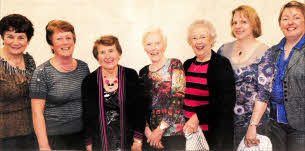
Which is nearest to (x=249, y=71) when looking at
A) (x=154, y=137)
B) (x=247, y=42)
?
(x=247, y=42)

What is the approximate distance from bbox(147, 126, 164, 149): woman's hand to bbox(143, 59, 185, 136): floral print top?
0.13ft

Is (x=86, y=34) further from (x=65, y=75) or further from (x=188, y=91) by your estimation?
(x=188, y=91)

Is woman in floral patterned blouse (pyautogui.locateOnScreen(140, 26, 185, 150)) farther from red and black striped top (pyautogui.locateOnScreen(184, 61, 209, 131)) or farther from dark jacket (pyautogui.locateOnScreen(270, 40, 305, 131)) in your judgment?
dark jacket (pyautogui.locateOnScreen(270, 40, 305, 131))

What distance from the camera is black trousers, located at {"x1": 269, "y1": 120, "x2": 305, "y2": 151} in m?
2.05

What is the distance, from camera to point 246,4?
7.15ft

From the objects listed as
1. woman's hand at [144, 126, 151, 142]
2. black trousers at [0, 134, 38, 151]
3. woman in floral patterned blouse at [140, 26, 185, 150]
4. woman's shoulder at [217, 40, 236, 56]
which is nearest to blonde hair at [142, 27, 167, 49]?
woman in floral patterned blouse at [140, 26, 185, 150]

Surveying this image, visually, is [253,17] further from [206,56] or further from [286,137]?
[286,137]

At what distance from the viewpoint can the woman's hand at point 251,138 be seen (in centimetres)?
Result: 216

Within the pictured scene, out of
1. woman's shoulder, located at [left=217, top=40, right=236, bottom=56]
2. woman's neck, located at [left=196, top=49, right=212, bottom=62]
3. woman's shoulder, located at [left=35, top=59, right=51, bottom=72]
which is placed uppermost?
woman's shoulder, located at [left=217, top=40, right=236, bottom=56]

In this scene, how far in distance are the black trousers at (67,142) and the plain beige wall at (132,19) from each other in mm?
584

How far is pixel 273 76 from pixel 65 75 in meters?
1.64

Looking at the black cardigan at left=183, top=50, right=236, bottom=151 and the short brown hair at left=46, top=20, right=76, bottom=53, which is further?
the short brown hair at left=46, top=20, right=76, bottom=53

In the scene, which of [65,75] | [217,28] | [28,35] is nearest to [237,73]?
[217,28]

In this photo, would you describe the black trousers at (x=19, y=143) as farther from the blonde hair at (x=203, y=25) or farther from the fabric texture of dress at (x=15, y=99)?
the blonde hair at (x=203, y=25)
